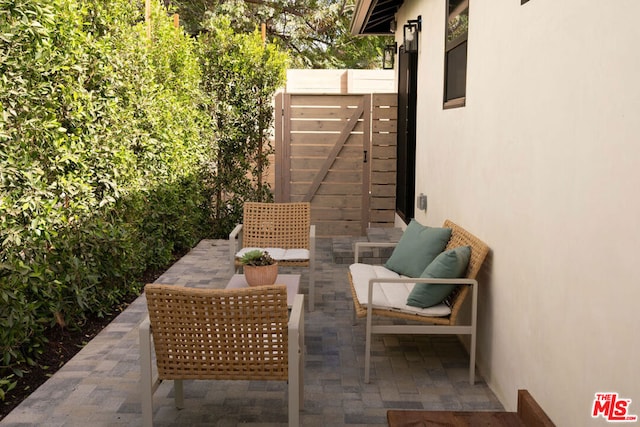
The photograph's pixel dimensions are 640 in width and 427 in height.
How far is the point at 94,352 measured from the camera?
13.6 ft

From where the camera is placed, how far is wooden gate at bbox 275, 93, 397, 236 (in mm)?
8336

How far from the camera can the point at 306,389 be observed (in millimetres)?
3580

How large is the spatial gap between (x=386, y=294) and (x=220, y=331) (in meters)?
1.52

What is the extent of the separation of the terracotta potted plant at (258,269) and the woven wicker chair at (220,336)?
1.16 metres

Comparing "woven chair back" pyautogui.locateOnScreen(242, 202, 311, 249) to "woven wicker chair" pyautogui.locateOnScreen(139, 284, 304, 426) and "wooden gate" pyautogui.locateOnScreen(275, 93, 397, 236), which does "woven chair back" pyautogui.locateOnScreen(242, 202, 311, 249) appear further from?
"woven wicker chair" pyautogui.locateOnScreen(139, 284, 304, 426)

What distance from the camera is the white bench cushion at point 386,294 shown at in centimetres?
374

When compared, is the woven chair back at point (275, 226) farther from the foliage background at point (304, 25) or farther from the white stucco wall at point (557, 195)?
the foliage background at point (304, 25)

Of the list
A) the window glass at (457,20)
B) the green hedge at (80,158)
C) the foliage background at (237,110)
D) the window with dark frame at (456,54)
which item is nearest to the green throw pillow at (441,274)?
the window with dark frame at (456,54)

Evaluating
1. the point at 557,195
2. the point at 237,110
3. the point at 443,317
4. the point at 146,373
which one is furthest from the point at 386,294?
the point at 237,110

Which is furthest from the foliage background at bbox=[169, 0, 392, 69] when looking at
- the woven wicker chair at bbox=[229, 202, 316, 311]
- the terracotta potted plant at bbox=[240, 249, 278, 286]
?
the terracotta potted plant at bbox=[240, 249, 278, 286]

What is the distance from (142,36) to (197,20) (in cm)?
1065

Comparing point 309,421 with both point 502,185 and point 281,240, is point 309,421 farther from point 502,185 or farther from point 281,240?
point 281,240

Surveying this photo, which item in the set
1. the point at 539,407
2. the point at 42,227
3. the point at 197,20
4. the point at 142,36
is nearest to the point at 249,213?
the point at 142,36

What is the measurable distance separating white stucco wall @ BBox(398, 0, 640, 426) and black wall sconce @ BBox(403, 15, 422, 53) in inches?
100
